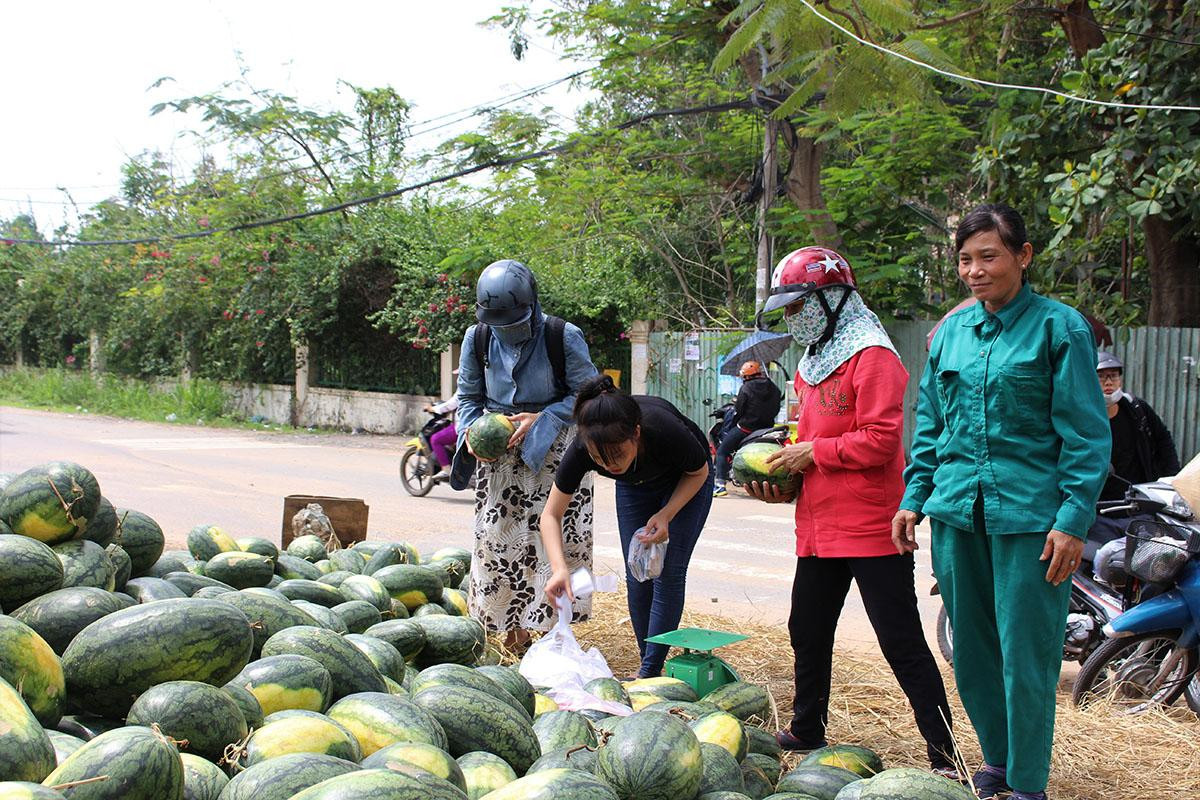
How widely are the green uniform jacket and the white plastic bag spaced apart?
4.43 ft

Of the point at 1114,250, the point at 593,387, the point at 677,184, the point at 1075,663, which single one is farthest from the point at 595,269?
the point at 593,387

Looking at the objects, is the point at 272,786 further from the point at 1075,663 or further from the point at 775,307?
the point at 1075,663

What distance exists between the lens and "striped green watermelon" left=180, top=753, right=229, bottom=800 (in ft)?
8.00

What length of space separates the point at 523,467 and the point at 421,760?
2.66 meters

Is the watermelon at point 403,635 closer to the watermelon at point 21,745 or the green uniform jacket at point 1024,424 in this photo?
the watermelon at point 21,745

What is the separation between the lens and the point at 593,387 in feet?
13.8

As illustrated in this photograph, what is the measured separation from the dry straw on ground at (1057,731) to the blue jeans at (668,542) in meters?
0.65

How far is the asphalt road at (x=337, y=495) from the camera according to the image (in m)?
7.89

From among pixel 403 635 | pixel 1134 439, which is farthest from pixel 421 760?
pixel 1134 439

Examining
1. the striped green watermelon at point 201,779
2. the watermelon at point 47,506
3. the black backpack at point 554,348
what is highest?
the black backpack at point 554,348

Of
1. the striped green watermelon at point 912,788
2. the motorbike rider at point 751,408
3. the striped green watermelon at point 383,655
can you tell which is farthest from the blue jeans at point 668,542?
the motorbike rider at point 751,408

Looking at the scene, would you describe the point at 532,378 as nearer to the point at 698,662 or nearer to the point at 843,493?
the point at 698,662

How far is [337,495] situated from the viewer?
12.5 meters

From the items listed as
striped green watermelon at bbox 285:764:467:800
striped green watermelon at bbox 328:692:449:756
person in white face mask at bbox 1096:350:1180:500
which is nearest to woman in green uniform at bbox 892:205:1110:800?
striped green watermelon at bbox 328:692:449:756
